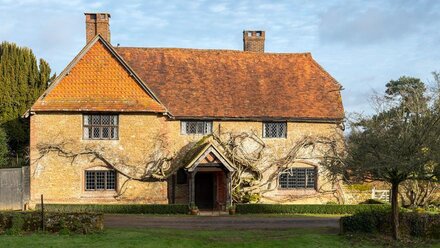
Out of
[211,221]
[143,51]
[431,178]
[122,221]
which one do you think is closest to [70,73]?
[143,51]

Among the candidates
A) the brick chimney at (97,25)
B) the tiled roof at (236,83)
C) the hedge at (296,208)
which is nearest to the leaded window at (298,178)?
the hedge at (296,208)

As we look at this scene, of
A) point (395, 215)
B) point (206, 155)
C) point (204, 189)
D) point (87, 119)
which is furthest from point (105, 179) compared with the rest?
point (395, 215)

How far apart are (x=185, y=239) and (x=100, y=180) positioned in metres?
13.0

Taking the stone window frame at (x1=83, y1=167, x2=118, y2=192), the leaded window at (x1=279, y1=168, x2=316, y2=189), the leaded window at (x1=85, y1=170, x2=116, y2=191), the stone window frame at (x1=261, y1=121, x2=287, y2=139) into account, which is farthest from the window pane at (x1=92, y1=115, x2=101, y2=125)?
the leaded window at (x1=279, y1=168, x2=316, y2=189)

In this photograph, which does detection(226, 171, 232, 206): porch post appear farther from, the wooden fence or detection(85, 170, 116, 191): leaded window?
the wooden fence

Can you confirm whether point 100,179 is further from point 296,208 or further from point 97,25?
point 296,208

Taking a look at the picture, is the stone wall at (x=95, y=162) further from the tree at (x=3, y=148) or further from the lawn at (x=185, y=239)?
the lawn at (x=185, y=239)

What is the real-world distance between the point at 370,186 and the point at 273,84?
34.0 feet

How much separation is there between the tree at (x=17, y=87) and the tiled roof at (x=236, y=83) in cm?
1203

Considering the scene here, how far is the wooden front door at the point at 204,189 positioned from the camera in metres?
33.1

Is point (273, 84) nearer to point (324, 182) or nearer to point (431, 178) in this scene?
point (324, 182)

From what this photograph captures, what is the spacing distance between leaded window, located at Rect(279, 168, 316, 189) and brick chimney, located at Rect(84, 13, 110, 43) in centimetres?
1488

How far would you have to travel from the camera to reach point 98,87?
3112cm

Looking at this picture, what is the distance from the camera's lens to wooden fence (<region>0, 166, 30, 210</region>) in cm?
2936
